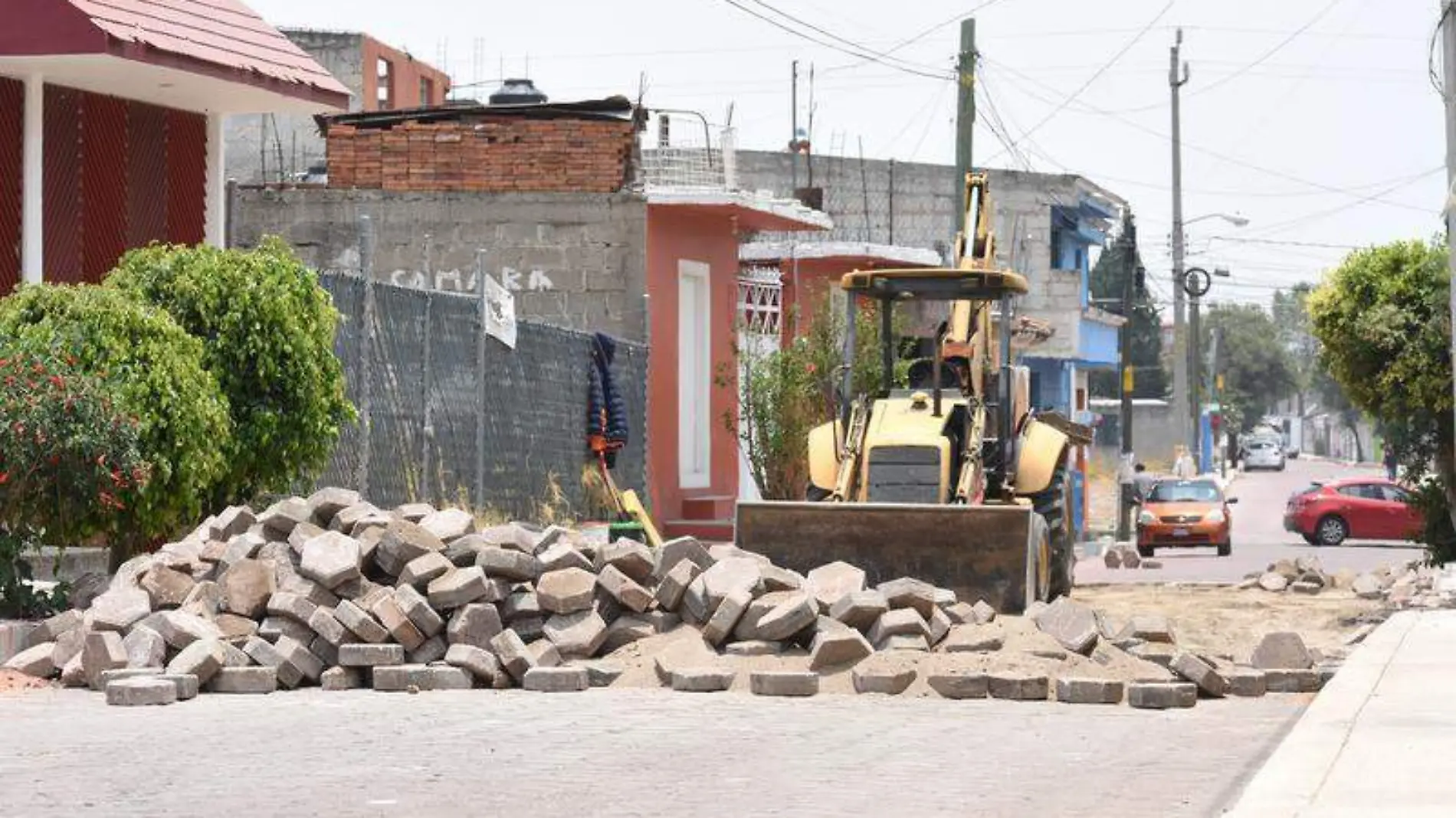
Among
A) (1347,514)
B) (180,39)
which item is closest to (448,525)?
(180,39)

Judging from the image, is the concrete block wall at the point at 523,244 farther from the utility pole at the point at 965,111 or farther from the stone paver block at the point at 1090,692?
the stone paver block at the point at 1090,692

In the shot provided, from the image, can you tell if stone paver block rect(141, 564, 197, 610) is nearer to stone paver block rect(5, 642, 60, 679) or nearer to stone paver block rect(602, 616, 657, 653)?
stone paver block rect(5, 642, 60, 679)

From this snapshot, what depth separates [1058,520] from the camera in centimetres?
2292

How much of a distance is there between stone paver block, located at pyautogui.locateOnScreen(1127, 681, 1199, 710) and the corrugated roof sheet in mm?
9740

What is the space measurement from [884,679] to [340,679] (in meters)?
3.31

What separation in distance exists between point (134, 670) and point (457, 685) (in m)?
1.92

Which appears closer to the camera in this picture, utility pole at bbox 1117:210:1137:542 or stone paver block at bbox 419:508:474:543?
stone paver block at bbox 419:508:474:543

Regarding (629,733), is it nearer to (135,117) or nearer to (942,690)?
(942,690)

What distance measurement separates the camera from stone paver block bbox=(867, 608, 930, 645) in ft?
50.5

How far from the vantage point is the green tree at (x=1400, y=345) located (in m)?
24.1

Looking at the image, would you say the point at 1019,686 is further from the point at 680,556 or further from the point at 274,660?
the point at 274,660

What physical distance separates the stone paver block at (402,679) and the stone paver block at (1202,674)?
4.59 metres

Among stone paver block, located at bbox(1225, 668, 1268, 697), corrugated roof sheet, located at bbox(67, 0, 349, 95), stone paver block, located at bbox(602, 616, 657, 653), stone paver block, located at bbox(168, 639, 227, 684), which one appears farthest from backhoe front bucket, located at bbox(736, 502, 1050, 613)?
corrugated roof sheet, located at bbox(67, 0, 349, 95)

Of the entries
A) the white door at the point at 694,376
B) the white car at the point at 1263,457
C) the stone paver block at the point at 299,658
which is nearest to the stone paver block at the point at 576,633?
the stone paver block at the point at 299,658
